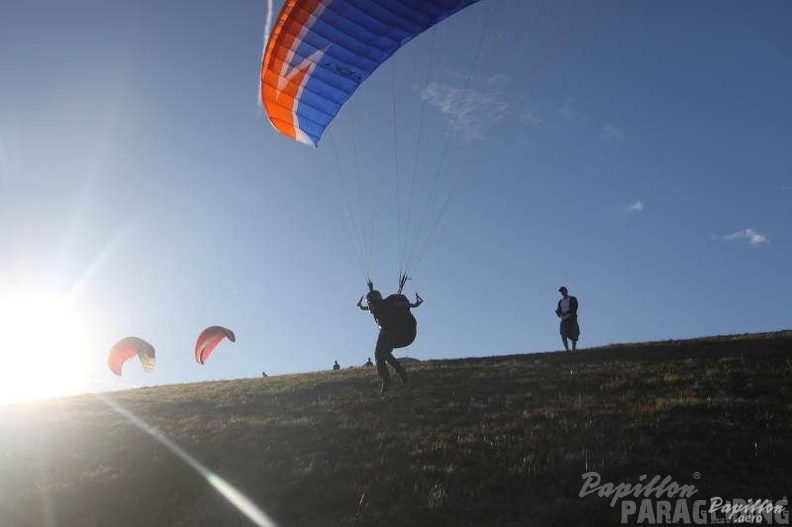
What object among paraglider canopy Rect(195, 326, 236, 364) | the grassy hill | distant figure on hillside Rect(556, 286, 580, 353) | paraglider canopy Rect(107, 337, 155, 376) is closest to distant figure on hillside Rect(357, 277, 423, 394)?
the grassy hill

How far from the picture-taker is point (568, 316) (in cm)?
2047

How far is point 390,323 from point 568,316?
7819 millimetres

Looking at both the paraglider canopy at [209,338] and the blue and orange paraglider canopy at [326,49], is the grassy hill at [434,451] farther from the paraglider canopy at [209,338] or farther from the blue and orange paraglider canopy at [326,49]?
the paraglider canopy at [209,338]

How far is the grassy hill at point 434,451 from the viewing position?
759 cm

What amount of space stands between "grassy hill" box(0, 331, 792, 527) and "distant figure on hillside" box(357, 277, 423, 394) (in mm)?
1071

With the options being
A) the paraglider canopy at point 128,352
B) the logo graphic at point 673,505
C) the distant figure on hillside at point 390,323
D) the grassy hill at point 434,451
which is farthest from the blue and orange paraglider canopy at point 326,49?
the paraglider canopy at point 128,352

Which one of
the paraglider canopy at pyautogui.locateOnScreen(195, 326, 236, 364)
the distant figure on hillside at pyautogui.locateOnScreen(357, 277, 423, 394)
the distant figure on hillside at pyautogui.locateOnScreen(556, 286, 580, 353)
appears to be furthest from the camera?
the paraglider canopy at pyautogui.locateOnScreen(195, 326, 236, 364)

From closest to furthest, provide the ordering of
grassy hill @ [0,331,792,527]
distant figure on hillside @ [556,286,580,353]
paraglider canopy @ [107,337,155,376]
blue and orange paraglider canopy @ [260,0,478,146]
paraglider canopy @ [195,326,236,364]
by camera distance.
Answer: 1. grassy hill @ [0,331,792,527]
2. blue and orange paraglider canopy @ [260,0,478,146]
3. distant figure on hillside @ [556,286,580,353]
4. paraglider canopy @ [195,326,236,364]
5. paraglider canopy @ [107,337,155,376]

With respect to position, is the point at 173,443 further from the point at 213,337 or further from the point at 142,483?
the point at 213,337

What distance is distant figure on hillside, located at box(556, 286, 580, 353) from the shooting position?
20.3 m

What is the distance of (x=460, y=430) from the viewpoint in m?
10.9

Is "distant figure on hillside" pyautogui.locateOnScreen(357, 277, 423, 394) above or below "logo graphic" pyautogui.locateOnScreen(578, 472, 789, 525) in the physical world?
above

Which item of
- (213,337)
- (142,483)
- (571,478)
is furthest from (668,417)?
(213,337)

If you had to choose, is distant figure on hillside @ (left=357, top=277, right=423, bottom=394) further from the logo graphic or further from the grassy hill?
the logo graphic
